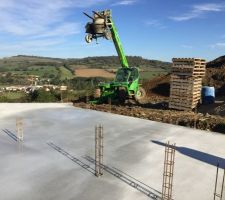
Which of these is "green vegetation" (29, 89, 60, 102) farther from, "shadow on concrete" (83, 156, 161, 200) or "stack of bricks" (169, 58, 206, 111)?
"shadow on concrete" (83, 156, 161, 200)

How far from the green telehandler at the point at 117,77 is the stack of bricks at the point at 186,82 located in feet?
10.2

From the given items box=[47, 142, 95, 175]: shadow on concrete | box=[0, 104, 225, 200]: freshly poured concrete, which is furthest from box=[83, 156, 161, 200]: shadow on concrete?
box=[47, 142, 95, 175]: shadow on concrete

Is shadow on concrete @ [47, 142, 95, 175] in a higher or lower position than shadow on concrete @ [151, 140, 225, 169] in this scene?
lower

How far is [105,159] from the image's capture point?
1109cm

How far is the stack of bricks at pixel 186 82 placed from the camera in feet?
61.6

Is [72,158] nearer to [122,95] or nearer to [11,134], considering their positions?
[11,134]

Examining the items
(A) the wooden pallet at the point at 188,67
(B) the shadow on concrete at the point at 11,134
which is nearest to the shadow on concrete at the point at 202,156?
(B) the shadow on concrete at the point at 11,134

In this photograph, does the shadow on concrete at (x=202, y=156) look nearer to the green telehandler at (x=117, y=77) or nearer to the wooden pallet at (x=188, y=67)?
the wooden pallet at (x=188, y=67)

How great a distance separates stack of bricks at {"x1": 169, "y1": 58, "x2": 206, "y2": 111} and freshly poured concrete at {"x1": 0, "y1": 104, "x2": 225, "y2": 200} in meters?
3.14

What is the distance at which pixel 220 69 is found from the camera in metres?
28.0

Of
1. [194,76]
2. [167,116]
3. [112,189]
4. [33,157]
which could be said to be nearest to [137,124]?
[167,116]

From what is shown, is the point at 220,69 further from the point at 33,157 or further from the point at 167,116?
the point at 33,157

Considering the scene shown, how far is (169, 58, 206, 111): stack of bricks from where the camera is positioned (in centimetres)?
1877

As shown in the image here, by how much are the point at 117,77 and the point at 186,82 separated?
5.18 metres
